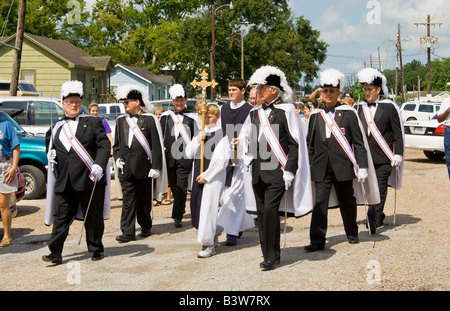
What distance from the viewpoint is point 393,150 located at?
9266 mm

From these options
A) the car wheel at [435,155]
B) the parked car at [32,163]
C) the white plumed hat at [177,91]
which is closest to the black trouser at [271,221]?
the white plumed hat at [177,91]

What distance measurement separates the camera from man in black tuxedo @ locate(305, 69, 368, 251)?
25.7 ft

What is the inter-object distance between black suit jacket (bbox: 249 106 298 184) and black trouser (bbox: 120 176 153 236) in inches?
99.3

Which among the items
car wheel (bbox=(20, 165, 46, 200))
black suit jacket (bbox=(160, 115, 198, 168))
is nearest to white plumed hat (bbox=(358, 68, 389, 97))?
black suit jacket (bbox=(160, 115, 198, 168))

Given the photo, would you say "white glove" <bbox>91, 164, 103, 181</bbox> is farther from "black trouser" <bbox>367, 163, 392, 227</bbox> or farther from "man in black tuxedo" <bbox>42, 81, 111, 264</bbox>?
"black trouser" <bbox>367, 163, 392, 227</bbox>

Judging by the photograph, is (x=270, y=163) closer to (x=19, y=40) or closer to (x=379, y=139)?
(x=379, y=139)

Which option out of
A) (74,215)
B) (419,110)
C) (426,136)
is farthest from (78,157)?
(419,110)

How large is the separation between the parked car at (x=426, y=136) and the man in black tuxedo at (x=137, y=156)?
38.4 feet

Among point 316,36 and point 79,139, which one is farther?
point 316,36

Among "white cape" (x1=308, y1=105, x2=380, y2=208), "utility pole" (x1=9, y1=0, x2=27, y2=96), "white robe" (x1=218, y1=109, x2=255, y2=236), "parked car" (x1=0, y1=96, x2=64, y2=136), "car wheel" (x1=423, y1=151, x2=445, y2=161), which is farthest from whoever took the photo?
"utility pole" (x1=9, y1=0, x2=27, y2=96)

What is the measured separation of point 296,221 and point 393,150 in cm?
197

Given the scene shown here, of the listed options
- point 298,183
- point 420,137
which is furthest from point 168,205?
point 420,137
